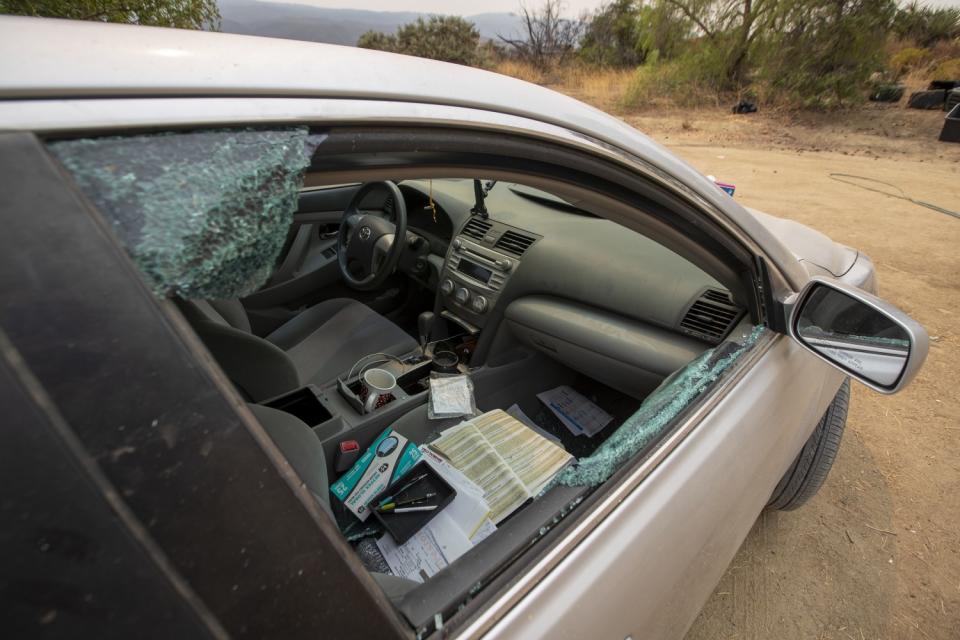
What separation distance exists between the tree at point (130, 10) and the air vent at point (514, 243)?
→ 128 inches

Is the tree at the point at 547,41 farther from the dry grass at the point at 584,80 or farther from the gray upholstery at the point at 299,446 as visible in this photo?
the gray upholstery at the point at 299,446

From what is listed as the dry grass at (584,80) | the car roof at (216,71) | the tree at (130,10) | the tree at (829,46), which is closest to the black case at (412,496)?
the car roof at (216,71)

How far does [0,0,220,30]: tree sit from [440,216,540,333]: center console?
307 cm

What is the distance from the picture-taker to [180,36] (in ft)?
1.95

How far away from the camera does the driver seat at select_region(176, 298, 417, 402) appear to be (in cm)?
158

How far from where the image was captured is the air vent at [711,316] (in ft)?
5.25

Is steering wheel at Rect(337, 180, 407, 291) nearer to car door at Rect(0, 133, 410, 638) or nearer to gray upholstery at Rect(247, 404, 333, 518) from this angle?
gray upholstery at Rect(247, 404, 333, 518)

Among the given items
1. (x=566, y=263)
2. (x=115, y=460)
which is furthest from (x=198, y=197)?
(x=566, y=263)

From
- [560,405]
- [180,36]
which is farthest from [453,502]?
[560,405]

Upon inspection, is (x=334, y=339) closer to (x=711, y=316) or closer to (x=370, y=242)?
(x=370, y=242)

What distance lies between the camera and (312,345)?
2410 millimetres

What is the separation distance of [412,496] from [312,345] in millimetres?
1346

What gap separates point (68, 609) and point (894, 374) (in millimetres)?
1576

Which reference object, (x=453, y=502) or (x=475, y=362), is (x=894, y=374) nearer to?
(x=453, y=502)
